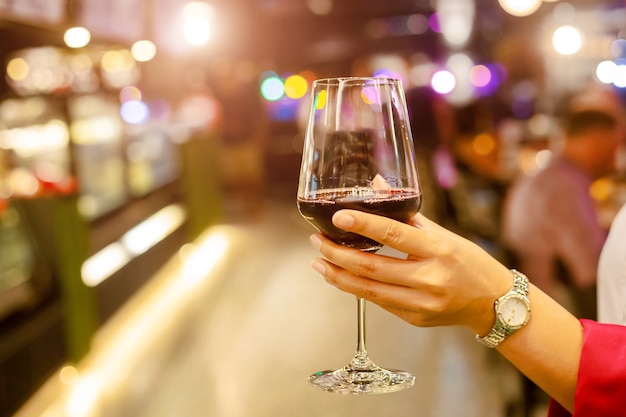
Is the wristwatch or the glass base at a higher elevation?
the wristwatch

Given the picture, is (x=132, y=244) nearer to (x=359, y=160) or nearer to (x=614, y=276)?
(x=614, y=276)

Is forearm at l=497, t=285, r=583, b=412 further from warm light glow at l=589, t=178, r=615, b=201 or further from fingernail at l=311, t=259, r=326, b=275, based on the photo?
warm light glow at l=589, t=178, r=615, b=201

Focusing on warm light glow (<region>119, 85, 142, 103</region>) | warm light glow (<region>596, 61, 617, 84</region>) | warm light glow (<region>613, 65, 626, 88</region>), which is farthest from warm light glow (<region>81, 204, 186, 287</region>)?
warm light glow (<region>596, 61, 617, 84</region>)

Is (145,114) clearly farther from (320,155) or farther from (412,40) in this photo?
(412,40)

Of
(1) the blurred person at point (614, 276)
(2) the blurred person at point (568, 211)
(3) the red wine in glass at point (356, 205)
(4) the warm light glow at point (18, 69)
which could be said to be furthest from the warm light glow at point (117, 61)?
(3) the red wine in glass at point (356, 205)

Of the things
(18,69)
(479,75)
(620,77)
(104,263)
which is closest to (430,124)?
(620,77)

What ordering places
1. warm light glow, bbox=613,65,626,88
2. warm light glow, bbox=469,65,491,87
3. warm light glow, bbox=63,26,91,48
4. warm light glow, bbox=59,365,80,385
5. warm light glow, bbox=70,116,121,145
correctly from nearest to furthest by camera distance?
1. warm light glow, bbox=59,365,80,385
2. warm light glow, bbox=63,26,91,48
3. warm light glow, bbox=70,116,121,145
4. warm light glow, bbox=613,65,626,88
5. warm light glow, bbox=469,65,491,87

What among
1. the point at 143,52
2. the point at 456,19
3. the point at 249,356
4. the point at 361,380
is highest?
the point at 456,19

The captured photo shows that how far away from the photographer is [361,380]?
1.05m

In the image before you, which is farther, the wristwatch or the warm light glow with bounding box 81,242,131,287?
the warm light glow with bounding box 81,242,131,287

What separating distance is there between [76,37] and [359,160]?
4480mm

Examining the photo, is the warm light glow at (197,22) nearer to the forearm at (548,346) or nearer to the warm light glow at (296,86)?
the warm light glow at (296,86)

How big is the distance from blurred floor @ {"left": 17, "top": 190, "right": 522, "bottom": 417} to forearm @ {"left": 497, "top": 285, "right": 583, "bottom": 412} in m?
1.20

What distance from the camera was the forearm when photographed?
40.8 inches
